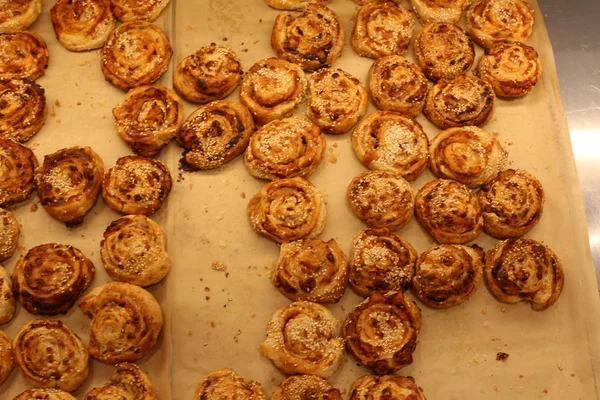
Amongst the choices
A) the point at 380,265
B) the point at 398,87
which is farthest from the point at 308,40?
the point at 380,265

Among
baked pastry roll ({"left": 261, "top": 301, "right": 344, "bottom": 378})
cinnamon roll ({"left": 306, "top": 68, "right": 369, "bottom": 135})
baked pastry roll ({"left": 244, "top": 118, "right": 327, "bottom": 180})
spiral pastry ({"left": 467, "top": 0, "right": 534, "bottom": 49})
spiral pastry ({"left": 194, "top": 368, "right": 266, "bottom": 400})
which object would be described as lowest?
spiral pastry ({"left": 194, "top": 368, "right": 266, "bottom": 400})

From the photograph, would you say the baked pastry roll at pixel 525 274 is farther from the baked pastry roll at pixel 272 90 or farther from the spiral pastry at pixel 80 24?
the spiral pastry at pixel 80 24

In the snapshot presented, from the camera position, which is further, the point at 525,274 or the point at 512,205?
the point at 512,205

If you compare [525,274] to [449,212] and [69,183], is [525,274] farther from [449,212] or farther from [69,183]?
[69,183]

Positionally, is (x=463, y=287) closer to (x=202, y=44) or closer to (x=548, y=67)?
(x=548, y=67)

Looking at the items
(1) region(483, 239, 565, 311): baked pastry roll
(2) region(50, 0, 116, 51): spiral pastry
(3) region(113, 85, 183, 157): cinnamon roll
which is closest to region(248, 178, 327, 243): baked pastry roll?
(3) region(113, 85, 183, 157): cinnamon roll

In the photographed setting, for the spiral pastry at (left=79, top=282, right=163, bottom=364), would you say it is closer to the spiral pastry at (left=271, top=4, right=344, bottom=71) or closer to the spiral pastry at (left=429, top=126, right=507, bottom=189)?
the spiral pastry at (left=271, top=4, right=344, bottom=71)

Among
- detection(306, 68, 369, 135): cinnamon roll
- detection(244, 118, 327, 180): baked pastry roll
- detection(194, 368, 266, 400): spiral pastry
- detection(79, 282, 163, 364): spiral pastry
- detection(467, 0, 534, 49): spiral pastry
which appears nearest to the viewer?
detection(194, 368, 266, 400): spiral pastry

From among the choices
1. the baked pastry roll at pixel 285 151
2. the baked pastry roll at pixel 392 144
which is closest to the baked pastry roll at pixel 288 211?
the baked pastry roll at pixel 285 151
